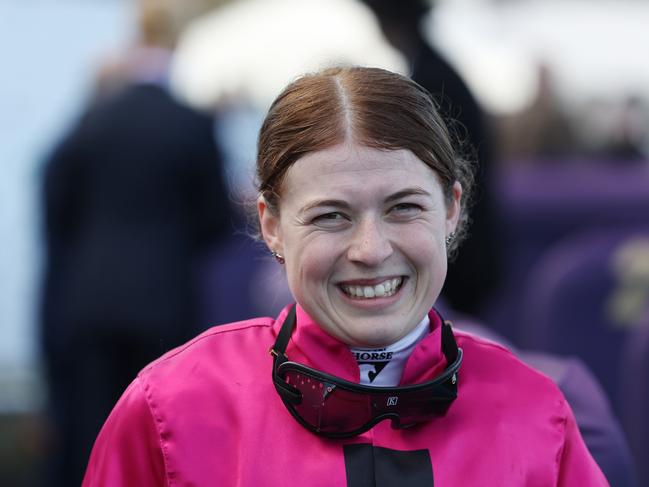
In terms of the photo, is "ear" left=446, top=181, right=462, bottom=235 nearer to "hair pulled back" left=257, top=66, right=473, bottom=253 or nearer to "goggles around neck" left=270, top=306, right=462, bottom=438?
"hair pulled back" left=257, top=66, right=473, bottom=253

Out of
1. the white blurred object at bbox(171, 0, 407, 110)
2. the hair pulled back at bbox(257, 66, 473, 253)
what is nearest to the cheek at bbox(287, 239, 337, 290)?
the hair pulled back at bbox(257, 66, 473, 253)

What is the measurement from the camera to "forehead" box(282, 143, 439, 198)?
1.92 m

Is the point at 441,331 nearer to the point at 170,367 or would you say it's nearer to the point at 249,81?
the point at 170,367

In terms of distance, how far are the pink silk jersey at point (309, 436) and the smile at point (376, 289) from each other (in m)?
0.08

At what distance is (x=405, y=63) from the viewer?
388 centimetres

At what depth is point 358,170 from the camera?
6.29 feet

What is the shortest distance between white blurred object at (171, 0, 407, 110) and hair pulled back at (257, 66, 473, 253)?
511cm

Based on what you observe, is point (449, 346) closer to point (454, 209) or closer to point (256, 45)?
point (454, 209)

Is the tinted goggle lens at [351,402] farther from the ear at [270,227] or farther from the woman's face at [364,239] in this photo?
the ear at [270,227]

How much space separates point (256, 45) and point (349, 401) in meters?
5.58

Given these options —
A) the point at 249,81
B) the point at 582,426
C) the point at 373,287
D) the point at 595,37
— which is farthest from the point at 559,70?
the point at 373,287

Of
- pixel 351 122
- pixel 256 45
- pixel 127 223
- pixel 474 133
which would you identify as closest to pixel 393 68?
pixel 474 133

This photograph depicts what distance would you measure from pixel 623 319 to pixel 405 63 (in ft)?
5.26

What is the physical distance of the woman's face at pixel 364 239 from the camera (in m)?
1.92
